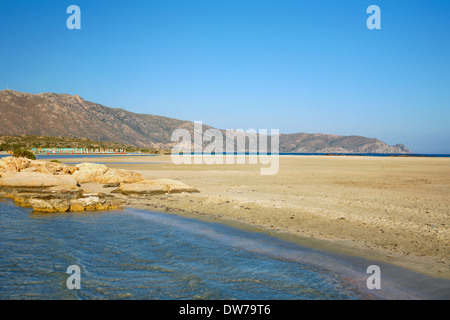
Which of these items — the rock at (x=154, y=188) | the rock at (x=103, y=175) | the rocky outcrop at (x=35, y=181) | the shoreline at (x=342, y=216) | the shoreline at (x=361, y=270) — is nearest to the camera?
the shoreline at (x=361, y=270)

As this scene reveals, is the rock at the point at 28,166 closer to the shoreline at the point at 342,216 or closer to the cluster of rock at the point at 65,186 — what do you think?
the cluster of rock at the point at 65,186

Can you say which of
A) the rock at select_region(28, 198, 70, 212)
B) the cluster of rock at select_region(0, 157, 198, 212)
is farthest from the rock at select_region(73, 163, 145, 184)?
the rock at select_region(28, 198, 70, 212)

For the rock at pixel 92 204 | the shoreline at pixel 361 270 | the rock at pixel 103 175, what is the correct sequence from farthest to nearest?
the rock at pixel 103 175
the rock at pixel 92 204
the shoreline at pixel 361 270

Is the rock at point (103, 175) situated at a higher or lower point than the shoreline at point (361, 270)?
higher

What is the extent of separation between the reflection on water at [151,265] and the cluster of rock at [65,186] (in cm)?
239

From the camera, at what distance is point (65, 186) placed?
1589 centimetres

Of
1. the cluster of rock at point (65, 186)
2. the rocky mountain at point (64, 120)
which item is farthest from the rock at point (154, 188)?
the rocky mountain at point (64, 120)

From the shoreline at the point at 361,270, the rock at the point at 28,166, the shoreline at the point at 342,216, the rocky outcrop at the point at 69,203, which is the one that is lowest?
the shoreline at the point at 361,270

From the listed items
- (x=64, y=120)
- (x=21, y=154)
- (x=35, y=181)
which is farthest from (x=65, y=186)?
(x=64, y=120)

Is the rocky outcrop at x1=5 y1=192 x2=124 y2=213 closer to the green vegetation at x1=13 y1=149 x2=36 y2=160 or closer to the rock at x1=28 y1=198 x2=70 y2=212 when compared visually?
the rock at x1=28 y1=198 x2=70 y2=212

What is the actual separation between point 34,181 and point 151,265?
14.2 metres

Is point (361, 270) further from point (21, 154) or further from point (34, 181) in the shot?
point (21, 154)

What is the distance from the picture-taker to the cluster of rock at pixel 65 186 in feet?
41.0

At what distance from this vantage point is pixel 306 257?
695cm
